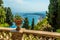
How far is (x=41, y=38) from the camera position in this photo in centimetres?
350

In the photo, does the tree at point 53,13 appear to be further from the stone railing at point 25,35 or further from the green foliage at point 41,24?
the stone railing at point 25,35

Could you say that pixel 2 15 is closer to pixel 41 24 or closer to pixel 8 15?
pixel 8 15

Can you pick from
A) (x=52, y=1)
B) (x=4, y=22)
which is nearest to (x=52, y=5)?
(x=52, y=1)

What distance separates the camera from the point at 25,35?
376cm

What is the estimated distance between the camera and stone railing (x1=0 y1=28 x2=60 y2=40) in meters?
3.44

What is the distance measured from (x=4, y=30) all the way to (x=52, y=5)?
809 cm

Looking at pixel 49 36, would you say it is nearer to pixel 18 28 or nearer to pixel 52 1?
pixel 18 28

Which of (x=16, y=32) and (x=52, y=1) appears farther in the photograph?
(x=52, y=1)

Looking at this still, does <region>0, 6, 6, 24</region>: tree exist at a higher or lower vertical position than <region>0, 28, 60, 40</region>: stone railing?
lower

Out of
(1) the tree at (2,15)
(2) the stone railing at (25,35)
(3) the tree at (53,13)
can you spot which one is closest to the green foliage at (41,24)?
(3) the tree at (53,13)

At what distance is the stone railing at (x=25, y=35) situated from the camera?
3444 millimetres

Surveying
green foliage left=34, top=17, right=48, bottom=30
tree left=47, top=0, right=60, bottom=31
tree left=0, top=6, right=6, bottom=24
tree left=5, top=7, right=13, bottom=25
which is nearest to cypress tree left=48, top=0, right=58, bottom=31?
tree left=47, top=0, right=60, bottom=31

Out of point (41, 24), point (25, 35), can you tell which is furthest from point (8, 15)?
point (25, 35)

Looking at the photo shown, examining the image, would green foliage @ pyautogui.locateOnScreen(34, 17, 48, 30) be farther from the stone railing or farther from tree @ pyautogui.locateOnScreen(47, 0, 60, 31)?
the stone railing
